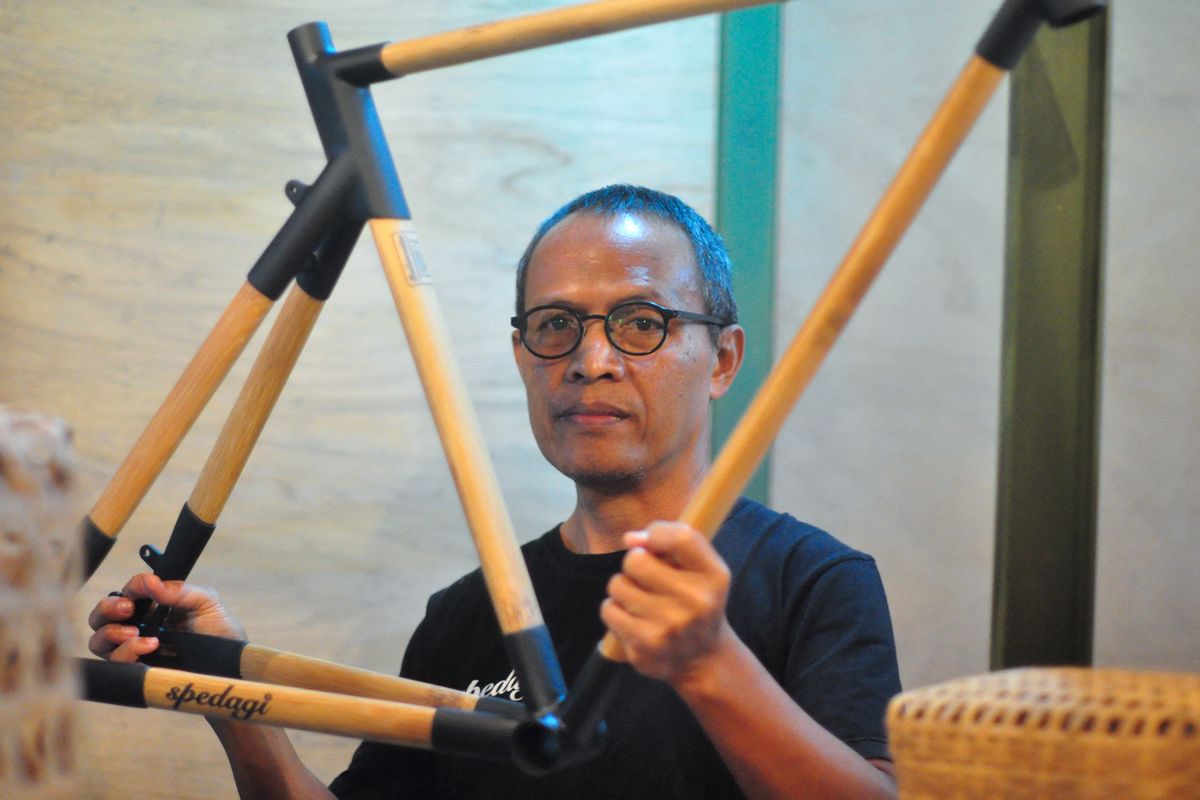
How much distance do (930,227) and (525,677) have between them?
2.43ft

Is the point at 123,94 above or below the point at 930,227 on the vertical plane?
above

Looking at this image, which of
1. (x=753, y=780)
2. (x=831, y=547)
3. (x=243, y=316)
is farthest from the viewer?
(x=831, y=547)

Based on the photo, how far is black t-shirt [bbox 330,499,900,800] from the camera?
0.82m

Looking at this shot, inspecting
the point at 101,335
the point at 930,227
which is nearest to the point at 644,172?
the point at 930,227

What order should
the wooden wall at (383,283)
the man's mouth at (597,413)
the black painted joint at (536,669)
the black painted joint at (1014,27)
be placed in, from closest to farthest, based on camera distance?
the black painted joint at (1014,27) < the black painted joint at (536,669) < the man's mouth at (597,413) < the wooden wall at (383,283)

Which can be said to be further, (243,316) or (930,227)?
(930,227)

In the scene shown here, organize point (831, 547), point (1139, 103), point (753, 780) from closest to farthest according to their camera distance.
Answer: point (753, 780), point (831, 547), point (1139, 103)

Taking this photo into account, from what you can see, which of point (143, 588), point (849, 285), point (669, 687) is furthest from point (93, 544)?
point (849, 285)

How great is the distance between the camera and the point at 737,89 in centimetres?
128

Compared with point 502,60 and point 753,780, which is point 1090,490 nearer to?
point 753,780

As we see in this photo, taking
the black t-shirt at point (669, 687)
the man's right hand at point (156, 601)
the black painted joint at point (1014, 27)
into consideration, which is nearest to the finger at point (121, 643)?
the man's right hand at point (156, 601)

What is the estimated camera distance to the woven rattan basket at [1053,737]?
1.56ft

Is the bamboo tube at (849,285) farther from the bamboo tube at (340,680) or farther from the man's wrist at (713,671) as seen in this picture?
the bamboo tube at (340,680)

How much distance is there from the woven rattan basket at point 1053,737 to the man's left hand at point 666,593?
101 millimetres
